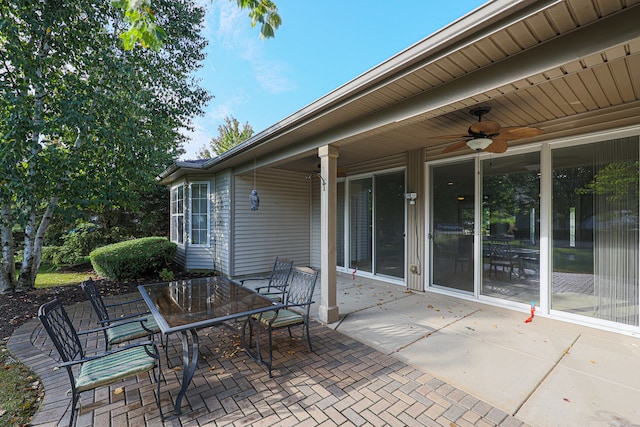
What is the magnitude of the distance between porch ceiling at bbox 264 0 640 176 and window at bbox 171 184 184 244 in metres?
4.93

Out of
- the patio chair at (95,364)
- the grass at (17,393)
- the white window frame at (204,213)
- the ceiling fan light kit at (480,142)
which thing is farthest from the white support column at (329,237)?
the white window frame at (204,213)

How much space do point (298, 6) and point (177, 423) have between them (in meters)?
4.96

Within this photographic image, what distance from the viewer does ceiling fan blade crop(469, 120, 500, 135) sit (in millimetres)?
2896

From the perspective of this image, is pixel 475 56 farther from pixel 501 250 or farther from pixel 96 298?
pixel 96 298

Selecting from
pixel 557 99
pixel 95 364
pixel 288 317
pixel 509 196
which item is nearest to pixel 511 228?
pixel 509 196

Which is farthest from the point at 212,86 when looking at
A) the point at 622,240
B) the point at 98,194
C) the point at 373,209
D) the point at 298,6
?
the point at 622,240

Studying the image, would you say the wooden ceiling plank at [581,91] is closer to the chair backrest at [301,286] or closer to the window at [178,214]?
the chair backrest at [301,286]

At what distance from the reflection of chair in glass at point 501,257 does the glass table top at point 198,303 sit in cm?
343

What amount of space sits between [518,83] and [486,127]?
899 millimetres

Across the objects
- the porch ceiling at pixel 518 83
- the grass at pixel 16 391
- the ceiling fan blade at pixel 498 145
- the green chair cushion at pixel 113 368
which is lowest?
the grass at pixel 16 391

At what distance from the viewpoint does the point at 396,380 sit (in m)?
2.43

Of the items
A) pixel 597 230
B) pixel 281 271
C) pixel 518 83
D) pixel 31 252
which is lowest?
pixel 281 271

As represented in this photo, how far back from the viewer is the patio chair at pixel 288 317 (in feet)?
8.92

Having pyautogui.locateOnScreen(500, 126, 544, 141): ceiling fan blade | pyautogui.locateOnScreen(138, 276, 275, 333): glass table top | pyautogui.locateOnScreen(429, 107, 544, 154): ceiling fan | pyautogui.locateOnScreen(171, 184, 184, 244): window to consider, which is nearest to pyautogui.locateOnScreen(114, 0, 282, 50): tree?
pyautogui.locateOnScreen(429, 107, 544, 154): ceiling fan
